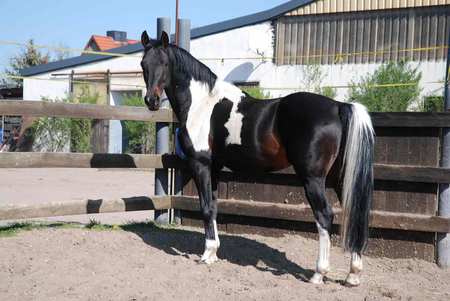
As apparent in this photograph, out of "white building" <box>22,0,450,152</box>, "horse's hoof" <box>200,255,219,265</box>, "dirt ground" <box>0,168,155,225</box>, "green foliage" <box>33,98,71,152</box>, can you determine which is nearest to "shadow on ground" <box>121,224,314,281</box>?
"horse's hoof" <box>200,255,219,265</box>

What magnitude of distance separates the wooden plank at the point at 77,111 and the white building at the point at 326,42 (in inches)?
398

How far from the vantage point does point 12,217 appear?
18.7 ft

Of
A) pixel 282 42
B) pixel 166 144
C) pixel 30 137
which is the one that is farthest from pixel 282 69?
pixel 166 144

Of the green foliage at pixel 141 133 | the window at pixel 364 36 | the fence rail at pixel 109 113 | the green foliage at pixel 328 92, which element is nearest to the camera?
the fence rail at pixel 109 113

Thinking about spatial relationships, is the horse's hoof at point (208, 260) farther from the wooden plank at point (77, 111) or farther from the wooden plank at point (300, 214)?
the wooden plank at point (77, 111)

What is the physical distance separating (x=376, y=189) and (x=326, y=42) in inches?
569

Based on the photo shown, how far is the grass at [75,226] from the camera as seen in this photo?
5984 mm

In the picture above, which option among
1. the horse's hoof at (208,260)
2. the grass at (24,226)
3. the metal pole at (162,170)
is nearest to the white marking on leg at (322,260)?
the horse's hoof at (208,260)

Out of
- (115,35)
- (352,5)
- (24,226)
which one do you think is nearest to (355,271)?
(24,226)

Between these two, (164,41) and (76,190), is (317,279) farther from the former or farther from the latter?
(76,190)

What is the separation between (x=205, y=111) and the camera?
5.61 m

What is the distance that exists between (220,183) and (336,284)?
2.36 meters

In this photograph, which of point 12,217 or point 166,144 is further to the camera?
point 166,144

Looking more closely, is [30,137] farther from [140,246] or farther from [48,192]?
[140,246]
